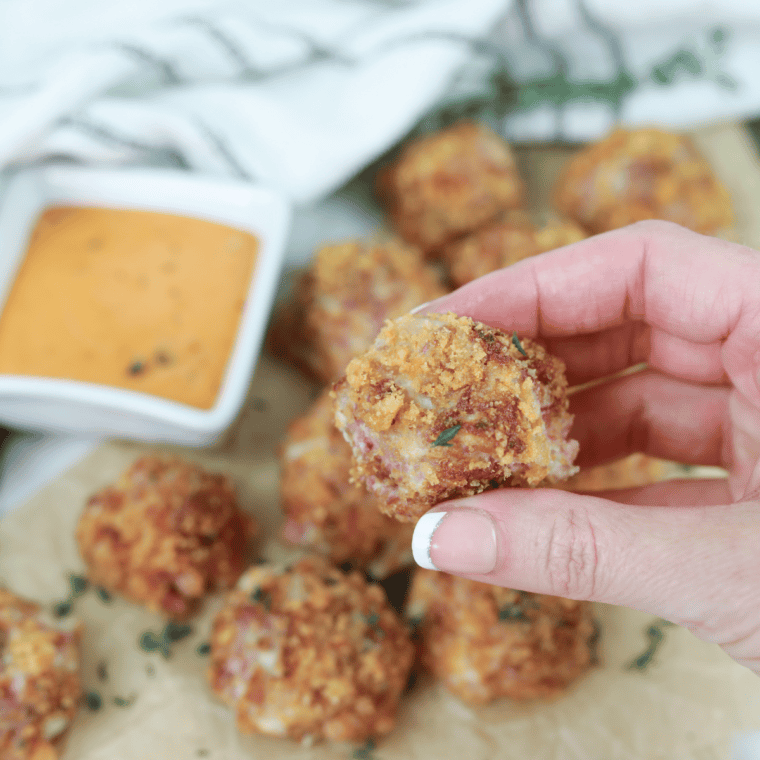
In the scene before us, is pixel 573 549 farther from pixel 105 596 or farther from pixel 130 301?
pixel 130 301

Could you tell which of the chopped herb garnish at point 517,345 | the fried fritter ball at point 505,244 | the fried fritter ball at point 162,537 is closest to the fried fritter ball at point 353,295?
the fried fritter ball at point 505,244

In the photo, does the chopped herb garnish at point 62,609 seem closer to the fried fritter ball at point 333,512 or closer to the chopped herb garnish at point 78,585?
Answer: the chopped herb garnish at point 78,585

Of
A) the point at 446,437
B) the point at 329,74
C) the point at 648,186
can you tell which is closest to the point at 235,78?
the point at 329,74

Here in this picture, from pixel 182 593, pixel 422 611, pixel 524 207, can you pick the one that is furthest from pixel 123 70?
pixel 422 611

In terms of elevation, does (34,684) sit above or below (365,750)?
above

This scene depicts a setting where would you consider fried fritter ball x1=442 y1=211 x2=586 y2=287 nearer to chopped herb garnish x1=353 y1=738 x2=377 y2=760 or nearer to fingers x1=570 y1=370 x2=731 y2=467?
fingers x1=570 y1=370 x2=731 y2=467

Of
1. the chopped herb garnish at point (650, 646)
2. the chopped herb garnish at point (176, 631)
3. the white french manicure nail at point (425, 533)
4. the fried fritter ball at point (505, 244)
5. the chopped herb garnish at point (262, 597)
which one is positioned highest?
the white french manicure nail at point (425, 533)
